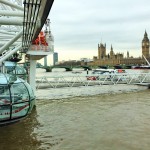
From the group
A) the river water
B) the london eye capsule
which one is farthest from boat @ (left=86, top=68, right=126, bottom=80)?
the london eye capsule

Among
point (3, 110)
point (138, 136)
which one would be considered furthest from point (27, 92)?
point (138, 136)

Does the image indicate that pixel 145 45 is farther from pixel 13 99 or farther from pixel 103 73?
pixel 13 99

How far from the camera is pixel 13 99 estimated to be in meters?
12.9

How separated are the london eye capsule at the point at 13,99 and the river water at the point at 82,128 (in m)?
1.15

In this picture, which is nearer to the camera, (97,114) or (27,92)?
(27,92)

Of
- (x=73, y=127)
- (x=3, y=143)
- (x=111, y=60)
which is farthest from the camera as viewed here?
(x=111, y=60)

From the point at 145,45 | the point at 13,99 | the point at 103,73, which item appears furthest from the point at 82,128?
the point at 145,45

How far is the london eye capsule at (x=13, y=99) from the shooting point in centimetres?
1268

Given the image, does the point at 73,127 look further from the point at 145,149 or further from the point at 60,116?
the point at 145,149

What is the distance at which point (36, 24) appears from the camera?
37.3 feet

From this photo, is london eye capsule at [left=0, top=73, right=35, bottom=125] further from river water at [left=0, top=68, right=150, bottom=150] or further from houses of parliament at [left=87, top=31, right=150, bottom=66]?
houses of parliament at [left=87, top=31, right=150, bottom=66]

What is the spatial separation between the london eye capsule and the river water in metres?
1.15

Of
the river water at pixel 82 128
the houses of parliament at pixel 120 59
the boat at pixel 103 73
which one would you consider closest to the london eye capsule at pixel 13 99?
the river water at pixel 82 128

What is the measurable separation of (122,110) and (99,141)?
27.5 ft
